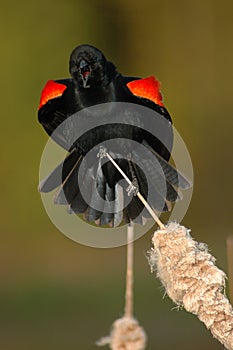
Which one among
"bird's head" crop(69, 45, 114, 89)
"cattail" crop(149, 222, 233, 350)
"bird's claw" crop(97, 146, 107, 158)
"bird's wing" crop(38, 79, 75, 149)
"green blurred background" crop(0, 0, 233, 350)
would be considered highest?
"green blurred background" crop(0, 0, 233, 350)

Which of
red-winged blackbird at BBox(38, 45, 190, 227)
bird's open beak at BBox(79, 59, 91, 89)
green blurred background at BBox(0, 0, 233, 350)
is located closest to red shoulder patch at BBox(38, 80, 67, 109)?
red-winged blackbird at BBox(38, 45, 190, 227)

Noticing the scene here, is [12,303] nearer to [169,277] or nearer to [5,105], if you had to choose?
[5,105]

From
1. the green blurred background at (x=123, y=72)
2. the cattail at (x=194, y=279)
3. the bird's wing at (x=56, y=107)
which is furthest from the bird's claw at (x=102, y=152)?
the green blurred background at (x=123, y=72)

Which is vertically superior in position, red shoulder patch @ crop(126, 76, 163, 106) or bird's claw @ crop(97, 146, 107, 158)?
red shoulder patch @ crop(126, 76, 163, 106)

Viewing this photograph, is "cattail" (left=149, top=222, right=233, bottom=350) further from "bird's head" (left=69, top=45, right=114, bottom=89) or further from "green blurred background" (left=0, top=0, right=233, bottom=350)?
"green blurred background" (left=0, top=0, right=233, bottom=350)

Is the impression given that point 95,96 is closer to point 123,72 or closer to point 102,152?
point 102,152

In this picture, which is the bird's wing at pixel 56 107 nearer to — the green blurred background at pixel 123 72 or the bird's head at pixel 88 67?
the bird's head at pixel 88 67
